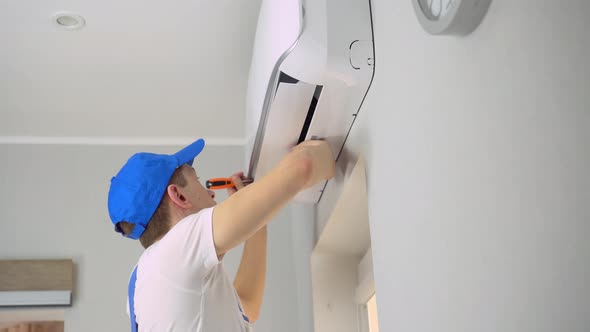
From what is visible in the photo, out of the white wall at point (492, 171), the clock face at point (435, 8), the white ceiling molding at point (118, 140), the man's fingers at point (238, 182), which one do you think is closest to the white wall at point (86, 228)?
the white ceiling molding at point (118, 140)

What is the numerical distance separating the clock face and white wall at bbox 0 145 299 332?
186cm

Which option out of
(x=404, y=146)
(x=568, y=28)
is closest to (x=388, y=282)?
(x=404, y=146)

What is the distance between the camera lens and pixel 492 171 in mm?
669

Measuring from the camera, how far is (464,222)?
760 mm

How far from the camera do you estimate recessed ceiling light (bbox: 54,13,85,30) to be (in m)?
1.92

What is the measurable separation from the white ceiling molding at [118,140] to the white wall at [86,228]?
0.9 inches

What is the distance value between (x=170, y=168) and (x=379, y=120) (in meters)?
0.54

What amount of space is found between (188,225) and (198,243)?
4 centimetres

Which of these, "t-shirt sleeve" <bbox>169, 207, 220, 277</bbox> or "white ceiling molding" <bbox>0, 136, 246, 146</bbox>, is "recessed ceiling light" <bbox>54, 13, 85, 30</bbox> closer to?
"white ceiling molding" <bbox>0, 136, 246, 146</bbox>

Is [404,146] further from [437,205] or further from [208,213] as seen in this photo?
[208,213]

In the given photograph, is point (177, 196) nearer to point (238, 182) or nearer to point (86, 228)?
point (238, 182)

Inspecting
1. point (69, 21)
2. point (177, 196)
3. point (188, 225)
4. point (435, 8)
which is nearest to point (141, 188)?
point (177, 196)

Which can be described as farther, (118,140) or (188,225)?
(118,140)

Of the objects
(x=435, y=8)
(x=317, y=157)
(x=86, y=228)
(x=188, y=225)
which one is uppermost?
(x=435, y=8)
